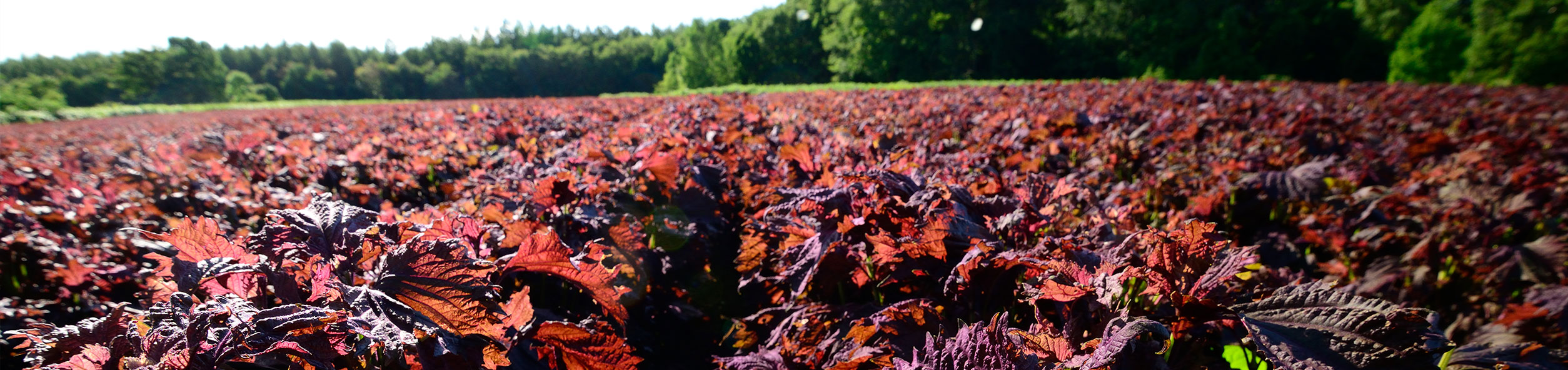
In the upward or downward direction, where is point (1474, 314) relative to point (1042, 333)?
downward

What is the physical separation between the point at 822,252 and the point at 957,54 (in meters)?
46.4

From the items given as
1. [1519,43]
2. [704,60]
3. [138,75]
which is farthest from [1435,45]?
[138,75]

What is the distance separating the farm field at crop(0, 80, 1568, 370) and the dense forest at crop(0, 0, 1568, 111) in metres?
37.2

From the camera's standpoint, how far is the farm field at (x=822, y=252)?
1.06 metres

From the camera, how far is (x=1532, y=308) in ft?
6.33

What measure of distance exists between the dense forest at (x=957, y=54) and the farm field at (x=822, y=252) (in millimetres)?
37232

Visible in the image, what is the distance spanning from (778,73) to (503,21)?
327ft

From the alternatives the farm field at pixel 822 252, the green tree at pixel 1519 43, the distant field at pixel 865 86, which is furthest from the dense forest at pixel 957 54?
the farm field at pixel 822 252

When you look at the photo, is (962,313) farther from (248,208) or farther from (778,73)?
(778,73)

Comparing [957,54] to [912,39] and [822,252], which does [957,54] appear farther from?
[822,252]

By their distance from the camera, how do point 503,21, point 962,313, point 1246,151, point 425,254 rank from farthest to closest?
point 503,21 → point 1246,151 → point 962,313 → point 425,254

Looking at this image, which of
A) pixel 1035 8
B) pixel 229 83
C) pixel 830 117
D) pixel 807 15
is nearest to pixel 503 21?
pixel 229 83

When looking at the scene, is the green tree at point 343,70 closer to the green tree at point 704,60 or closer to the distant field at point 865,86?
the green tree at point 704,60

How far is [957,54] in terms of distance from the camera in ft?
148
